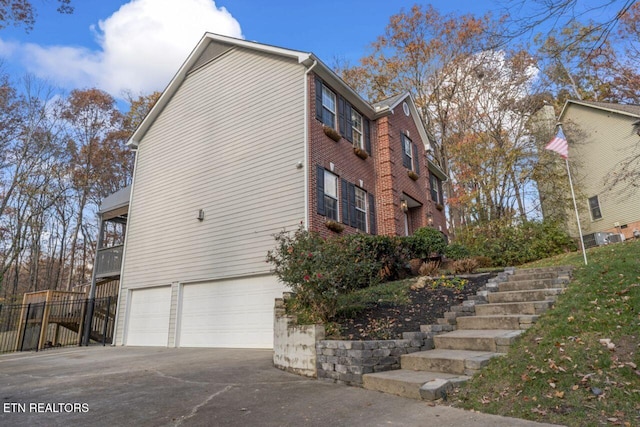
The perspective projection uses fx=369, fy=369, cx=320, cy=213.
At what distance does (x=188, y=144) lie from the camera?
1309cm

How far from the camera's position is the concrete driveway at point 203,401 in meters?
3.66

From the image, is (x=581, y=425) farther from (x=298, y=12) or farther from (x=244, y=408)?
(x=298, y=12)

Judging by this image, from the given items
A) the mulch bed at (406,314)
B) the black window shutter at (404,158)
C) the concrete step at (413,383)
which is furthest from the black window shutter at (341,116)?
the concrete step at (413,383)

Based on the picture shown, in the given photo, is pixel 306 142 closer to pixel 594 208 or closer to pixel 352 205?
pixel 352 205

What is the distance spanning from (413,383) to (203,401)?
2.49 metres

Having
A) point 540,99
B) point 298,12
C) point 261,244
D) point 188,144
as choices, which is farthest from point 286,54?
point 540,99

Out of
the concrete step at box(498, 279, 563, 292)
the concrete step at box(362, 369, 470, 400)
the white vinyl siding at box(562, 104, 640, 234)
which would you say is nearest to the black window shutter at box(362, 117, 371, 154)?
the concrete step at box(498, 279, 563, 292)

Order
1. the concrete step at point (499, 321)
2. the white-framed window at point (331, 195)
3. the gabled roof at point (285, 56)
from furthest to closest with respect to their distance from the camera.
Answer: the gabled roof at point (285, 56), the white-framed window at point (331, 195), the concrete step at point (499, 321)

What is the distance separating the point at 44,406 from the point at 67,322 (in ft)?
36.5

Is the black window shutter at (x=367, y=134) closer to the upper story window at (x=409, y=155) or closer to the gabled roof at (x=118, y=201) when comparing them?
the upper story window at (x=409, y=155)

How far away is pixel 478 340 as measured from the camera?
5062mm

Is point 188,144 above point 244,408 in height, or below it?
above

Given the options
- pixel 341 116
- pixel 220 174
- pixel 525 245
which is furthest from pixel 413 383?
pixel 525 245

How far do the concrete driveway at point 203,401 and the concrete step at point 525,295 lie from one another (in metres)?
3.27
